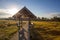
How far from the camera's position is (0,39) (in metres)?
13.4

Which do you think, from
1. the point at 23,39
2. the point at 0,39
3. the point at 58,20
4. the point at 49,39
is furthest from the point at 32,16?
the point at 58,20

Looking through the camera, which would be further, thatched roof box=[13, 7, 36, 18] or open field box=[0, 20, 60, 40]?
open field box=[0, 20, 60, 40]

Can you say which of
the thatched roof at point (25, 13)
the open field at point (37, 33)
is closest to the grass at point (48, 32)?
the open field at point (37, 33)


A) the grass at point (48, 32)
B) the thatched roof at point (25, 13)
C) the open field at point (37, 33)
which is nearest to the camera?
the thatched roof at point (25, 13)

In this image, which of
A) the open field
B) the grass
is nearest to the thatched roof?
the open field

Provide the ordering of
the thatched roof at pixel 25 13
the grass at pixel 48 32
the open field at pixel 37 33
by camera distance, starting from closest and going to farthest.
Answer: the thatched roof at pixel 25 13 → the open field at pixel 37 33 → the grass at pixel 48 32

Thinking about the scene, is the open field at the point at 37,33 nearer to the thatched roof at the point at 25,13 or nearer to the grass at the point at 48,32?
the grass at the point at 48,32

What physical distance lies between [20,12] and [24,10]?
0.85 ft

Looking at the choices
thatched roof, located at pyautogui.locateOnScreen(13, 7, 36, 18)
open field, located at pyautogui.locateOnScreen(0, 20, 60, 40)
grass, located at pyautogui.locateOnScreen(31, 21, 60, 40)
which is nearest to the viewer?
thatched roof, located at pyautogui.locateOnScreen(13, 7, 36, 18)

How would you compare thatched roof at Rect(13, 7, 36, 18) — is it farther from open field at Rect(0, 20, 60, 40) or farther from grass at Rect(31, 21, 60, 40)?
grass at Rect(31, 21, 60, 40)

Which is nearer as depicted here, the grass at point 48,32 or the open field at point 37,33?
the open field at point 37,33

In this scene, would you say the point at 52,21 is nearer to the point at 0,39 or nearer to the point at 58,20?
the point at 58,20

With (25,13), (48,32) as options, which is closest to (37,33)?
(48,32)

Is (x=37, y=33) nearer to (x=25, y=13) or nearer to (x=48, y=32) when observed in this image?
(x=48, y=32)
